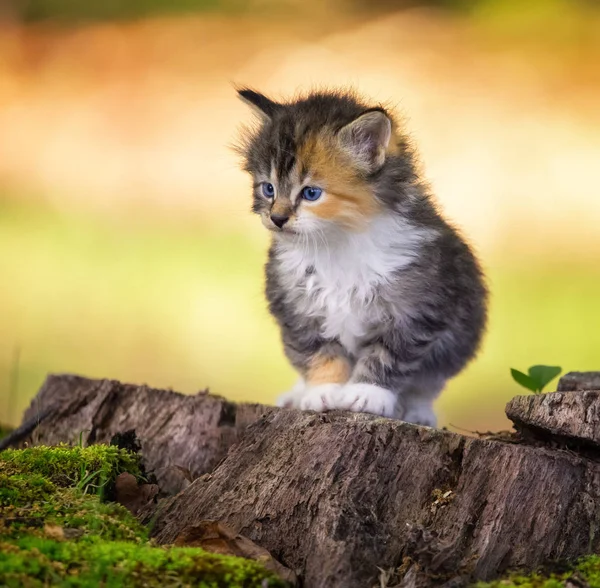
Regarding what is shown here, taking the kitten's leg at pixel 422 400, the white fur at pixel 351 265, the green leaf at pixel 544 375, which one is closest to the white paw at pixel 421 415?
the kitten's leg at pixel 422 400

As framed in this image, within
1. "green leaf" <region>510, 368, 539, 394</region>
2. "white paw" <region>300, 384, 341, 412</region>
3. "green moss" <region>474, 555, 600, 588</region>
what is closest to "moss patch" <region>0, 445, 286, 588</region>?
"green moss" <region>474, 555, 600, 588</region>

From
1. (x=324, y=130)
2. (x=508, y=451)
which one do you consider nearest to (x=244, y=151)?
(x=324, y=130)

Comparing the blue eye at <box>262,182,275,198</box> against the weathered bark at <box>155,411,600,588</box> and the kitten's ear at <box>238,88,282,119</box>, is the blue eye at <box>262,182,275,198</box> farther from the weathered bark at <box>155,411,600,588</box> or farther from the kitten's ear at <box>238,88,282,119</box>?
the weathered bark at <box>155,411,600,588</box>

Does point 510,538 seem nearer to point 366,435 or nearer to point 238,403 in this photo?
point 366,435

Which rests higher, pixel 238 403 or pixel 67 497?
pixel 238 403

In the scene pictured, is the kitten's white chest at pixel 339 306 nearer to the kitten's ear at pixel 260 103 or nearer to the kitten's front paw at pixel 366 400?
the kitten's front paw at pixel 366 400

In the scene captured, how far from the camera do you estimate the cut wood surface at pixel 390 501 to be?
2139 mm

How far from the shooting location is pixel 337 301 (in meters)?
3.19

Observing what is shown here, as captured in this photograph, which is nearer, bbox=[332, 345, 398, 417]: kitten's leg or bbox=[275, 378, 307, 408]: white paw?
bbox=[332, 345, 398, 417]: kitten's leg

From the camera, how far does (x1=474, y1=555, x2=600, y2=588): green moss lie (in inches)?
79.2

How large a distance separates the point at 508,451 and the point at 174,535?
0.97m

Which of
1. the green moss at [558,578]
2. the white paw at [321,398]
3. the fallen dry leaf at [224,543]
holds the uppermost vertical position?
the white paw at [321,398]

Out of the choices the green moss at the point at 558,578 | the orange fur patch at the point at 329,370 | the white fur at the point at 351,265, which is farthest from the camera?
the orange fur patch at the point at 329,370

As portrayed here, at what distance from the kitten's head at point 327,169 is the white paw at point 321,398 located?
61 cm
